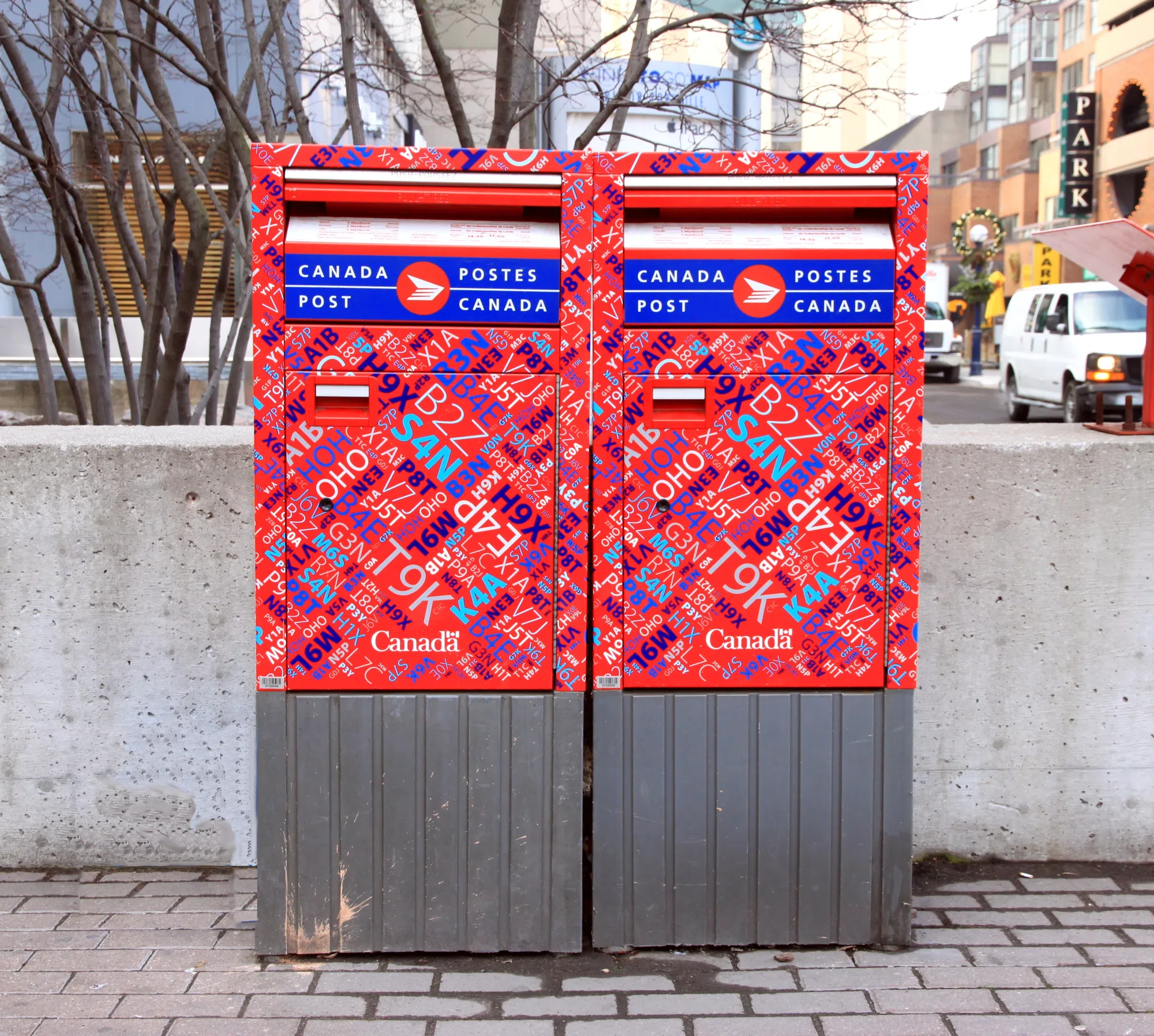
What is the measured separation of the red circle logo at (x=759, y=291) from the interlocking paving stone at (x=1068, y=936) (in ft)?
6.22

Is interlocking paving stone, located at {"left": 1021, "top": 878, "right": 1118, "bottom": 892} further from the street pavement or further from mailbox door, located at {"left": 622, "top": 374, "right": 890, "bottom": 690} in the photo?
the street pavement

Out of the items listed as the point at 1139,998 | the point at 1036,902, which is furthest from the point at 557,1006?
the point at 1036,902

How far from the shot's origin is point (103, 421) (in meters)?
7.45

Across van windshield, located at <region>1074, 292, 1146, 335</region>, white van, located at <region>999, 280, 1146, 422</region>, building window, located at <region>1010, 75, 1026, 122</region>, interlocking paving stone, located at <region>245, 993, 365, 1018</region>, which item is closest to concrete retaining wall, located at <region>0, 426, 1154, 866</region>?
interlocking paving stone, located at <region>245, 993, 365, 1018</region>

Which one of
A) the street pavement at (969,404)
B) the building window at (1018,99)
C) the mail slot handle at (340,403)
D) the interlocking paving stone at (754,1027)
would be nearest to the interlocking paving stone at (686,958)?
the interlocking paving stone at (754,1027)

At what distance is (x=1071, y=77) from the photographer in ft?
180

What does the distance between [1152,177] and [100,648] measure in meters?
40.2

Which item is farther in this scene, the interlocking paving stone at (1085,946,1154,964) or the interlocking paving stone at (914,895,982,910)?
the interlocking paving stone at (914,895,982,910)

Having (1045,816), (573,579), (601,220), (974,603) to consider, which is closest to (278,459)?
(573,579)

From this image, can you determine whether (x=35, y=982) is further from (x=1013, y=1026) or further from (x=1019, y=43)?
(x=1019, y=43)

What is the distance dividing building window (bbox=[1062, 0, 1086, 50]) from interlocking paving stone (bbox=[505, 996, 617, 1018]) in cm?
5945

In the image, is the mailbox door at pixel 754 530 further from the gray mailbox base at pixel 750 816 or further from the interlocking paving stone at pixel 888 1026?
the interlocking paving stone at pixel 888 1026

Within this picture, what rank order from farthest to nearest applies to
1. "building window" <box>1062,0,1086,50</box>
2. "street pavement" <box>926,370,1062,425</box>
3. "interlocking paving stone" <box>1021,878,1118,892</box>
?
"building window" <box>1062,0,1086,50</box>
"street pavement" <box>926,370,1062,425</box>
"interlocking paving stone" <box>1021,878,1118,892</box>

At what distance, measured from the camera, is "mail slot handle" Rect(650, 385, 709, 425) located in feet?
10.7
